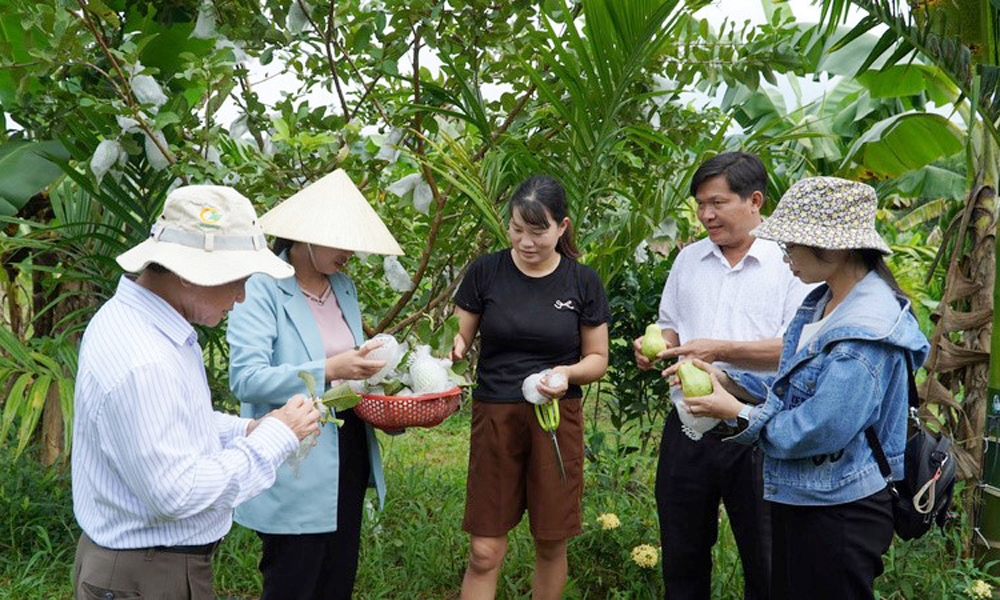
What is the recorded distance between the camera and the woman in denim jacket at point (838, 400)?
2.49m

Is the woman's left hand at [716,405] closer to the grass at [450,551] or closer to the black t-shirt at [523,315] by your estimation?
the black t-shirt at [523,315]

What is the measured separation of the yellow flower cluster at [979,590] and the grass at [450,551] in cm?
8

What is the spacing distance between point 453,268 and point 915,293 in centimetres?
754

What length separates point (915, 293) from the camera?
1086 cm

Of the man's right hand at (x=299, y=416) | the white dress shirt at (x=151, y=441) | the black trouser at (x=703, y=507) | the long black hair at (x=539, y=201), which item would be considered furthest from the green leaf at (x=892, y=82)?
the white dress shirt at (x=151, y=441)

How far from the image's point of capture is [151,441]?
2043mm

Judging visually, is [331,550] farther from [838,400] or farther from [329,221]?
[838,400]

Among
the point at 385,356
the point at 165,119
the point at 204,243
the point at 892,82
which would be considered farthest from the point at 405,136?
the point at 892,82

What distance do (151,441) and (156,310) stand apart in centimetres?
31

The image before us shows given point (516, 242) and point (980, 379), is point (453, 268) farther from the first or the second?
point (980, 379)

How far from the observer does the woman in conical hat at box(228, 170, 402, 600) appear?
2969 millimetres

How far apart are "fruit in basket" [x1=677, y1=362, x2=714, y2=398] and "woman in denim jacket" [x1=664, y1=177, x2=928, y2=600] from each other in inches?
9.9

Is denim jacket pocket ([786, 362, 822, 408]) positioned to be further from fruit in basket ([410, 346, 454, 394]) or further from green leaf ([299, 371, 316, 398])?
green leaf ([299, 371, 316, 398])

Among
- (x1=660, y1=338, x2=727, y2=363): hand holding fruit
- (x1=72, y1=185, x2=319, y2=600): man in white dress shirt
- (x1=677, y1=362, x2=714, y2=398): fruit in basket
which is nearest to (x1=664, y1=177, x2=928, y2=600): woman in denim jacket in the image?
(x1=677, y1=362, x2=714, y2=398): fruit in basket
